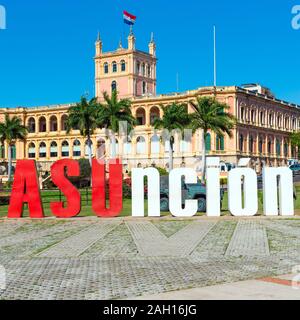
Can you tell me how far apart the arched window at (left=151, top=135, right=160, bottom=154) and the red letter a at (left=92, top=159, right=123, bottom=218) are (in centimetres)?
6346

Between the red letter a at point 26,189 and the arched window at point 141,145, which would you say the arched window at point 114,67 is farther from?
the red letter a at point 26,189

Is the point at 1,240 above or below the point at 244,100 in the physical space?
below

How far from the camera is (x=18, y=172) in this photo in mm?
21906

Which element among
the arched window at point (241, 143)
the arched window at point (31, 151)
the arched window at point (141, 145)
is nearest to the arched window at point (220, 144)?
the arched window at point (241, 143)

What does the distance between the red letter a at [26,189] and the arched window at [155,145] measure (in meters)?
63.5

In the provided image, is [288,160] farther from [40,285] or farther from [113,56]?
[40,285]

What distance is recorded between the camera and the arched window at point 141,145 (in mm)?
87938

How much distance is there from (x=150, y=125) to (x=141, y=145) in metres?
3.46

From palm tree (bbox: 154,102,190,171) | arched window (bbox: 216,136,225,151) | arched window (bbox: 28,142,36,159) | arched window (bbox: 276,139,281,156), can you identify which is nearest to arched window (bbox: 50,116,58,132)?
arched window (bbox: 28,142,36,159)

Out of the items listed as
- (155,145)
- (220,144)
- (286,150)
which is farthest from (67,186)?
(286,150)

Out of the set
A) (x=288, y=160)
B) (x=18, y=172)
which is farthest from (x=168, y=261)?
(x=288, y=160)

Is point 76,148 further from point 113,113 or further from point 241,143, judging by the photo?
point 113,113
